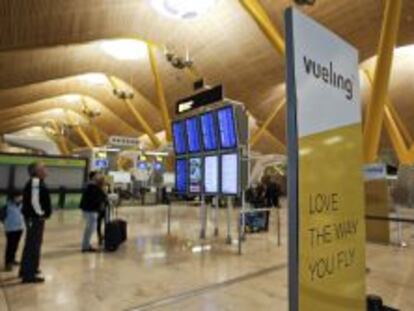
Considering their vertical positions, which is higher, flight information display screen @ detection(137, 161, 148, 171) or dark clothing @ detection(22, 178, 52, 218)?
flight information display screen @ detection(137, 161, 148, 171)

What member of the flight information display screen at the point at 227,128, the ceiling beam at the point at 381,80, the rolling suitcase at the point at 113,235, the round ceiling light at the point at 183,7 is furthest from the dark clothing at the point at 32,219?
the round ceiling light at the point at 183,7

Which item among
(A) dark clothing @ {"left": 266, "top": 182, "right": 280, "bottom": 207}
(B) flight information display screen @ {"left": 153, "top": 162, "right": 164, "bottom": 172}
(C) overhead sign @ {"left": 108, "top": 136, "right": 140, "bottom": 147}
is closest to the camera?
→ (A) dark clothing @ {"left": 266, "top": 182, "right": 280, "bottom": 207}

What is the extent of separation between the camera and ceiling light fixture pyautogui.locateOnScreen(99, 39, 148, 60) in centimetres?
2350

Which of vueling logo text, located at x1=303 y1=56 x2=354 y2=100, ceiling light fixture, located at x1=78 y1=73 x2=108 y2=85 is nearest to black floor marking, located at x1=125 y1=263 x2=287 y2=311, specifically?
vueling logo text, located at x1=303 y1=56 x2=354 y2=100

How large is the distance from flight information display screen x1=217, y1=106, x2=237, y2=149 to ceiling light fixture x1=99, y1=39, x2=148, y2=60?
1569 centimetres

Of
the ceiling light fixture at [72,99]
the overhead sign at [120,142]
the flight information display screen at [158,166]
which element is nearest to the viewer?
the overhead sign at [120,142]

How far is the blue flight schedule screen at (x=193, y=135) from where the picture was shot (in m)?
10.1

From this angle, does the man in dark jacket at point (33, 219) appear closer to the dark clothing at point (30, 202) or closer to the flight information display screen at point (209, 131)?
the dark clothing at point (30, 202)

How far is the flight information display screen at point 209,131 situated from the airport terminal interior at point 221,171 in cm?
5

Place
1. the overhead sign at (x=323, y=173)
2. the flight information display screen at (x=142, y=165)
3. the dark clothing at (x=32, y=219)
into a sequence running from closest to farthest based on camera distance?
the overhead sign at (x=323, y=173)
the dark clothing at (x=32, y=219)
the flight information display screen at (x=142, y=165)

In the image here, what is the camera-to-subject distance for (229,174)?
29.0 ft

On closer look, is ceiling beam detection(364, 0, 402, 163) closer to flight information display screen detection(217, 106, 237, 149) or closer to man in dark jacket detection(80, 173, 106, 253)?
flight information display screen detection(217, 106, 237, 149)

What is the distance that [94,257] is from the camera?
23.4ft

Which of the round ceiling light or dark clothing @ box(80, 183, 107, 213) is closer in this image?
→ dark clothing @ box(80, 183, 107, 213)
